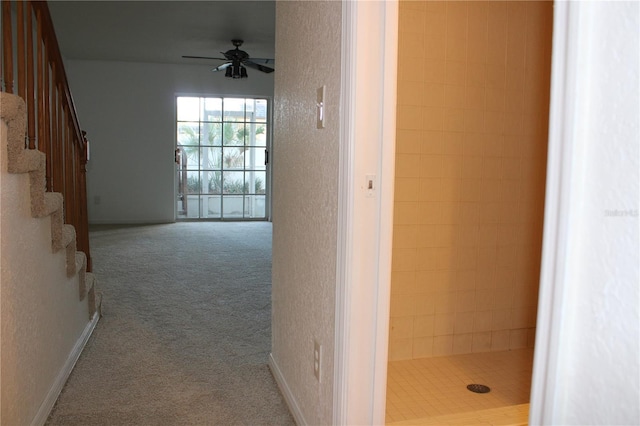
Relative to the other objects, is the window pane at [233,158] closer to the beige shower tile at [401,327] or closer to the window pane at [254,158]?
the window pane at [254,158]

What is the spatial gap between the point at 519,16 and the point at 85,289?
2566mm

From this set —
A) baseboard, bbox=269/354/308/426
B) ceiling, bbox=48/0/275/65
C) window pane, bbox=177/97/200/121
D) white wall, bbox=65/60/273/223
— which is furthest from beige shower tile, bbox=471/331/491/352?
window pane, bbox=177/97/200/121

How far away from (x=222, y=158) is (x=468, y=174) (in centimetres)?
596

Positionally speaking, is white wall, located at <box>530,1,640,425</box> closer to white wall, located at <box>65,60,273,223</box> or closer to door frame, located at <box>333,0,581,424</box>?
door frame, located at <box>333,0,581,424</box>

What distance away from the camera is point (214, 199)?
8.36 m

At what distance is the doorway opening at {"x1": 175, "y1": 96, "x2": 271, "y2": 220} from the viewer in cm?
820

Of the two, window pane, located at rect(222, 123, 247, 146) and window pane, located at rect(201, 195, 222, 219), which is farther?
window pane, located at rect(201, 195, 222, 219)

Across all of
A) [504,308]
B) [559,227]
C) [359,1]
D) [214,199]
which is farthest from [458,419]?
[214,199]

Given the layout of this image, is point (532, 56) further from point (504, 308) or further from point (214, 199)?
point (214, 199)

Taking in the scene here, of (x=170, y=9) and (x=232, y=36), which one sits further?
(x=232, y=36)

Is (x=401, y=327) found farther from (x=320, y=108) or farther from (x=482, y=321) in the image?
(x=320, y=108)

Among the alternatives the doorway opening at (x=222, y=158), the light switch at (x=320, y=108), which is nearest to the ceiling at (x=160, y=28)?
the doorway opening at (x=222, y=158)

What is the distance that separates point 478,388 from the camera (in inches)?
94.3

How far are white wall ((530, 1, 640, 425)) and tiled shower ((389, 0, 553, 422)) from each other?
208 cm
